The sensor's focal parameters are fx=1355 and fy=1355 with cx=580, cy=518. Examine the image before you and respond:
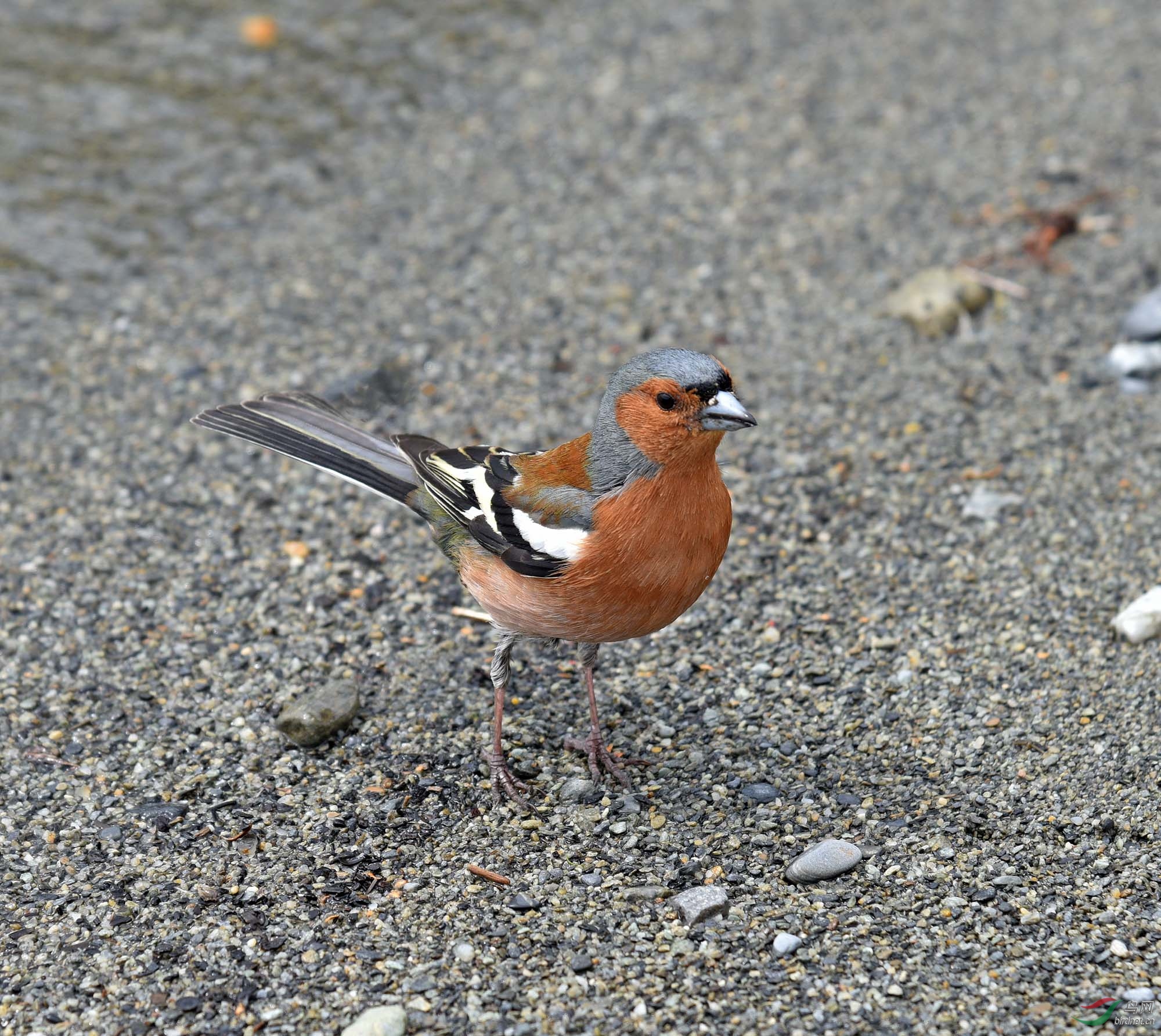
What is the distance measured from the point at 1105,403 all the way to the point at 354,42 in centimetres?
519

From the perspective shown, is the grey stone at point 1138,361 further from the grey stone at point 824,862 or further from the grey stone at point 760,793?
the grey stone at point 824,862

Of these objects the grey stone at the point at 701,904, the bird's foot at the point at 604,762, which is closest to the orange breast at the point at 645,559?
the bird's foot at the point at 604,762

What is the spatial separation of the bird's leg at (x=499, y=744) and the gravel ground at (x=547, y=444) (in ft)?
0.42

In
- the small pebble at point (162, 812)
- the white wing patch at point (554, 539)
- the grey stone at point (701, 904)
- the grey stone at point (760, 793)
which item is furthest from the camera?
the grey stone at point (760, 793)

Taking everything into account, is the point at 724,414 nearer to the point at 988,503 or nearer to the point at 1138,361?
the point at 988,503

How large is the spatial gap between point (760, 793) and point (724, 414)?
1.23m

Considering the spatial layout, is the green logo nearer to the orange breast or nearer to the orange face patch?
the orange breast

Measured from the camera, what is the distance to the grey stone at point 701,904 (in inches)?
145

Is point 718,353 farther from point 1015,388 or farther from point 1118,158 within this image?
point 1118,158

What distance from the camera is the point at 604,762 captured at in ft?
14.3

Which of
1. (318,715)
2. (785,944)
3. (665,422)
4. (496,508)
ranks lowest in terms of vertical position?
(785,944)

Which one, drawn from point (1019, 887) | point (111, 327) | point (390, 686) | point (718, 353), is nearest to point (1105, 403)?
point (718, 353)

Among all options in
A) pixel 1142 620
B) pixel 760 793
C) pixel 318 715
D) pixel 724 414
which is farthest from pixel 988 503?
pixel 318 715

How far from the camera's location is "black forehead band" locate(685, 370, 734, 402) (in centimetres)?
383
